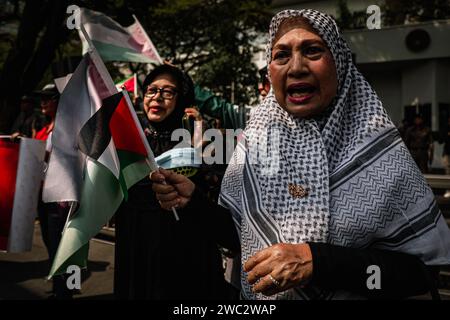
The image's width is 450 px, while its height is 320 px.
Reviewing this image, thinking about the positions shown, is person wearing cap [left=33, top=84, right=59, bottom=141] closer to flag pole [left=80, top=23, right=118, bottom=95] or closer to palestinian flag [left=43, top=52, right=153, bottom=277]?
palestinian flag [left=43, top=52, right=153, bottom=277]

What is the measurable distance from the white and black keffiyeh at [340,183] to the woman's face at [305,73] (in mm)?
37

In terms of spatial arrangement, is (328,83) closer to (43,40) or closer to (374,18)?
(374,18)

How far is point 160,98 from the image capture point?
10.8 ft

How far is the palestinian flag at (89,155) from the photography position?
6.43ft

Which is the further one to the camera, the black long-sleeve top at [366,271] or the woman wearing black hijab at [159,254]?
the woman wearing black hijab at [159,254]

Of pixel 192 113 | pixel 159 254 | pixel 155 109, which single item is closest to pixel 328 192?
pixel 159 254

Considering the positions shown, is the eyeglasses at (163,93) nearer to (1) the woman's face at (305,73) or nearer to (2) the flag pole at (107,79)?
(2) the flag pole at (107,79)

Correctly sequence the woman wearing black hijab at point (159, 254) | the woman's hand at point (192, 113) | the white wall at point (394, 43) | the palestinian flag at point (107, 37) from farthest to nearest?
1. the white wall at point (394, 43)
2. the woman's hand at point (192, 113)
3. the woman wearing black hijab at point (159, 254)
4. the palestinian flag at point (107, 37)

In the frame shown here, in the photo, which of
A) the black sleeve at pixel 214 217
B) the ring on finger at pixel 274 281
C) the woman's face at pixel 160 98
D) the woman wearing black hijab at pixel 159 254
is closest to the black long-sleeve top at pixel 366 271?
the ring on finger at pixel 274 281

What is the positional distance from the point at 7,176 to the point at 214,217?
2785 millimetres

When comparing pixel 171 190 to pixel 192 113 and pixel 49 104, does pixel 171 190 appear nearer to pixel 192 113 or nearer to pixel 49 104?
pixel 192 113

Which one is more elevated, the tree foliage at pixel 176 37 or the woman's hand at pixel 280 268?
the tree foliage at pixel 176 37
